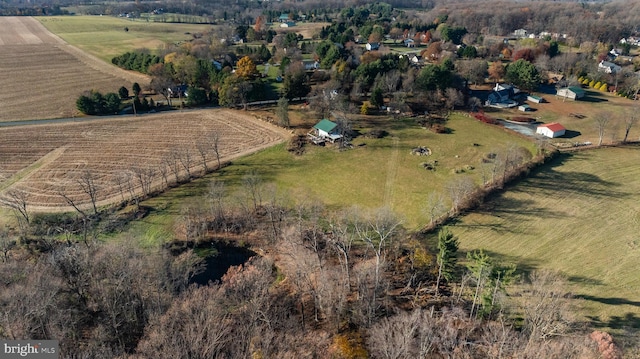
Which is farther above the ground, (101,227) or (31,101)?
(31,101)

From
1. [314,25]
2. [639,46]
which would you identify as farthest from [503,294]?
[314,25]

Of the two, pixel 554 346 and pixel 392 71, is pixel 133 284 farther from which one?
pixel 392 71

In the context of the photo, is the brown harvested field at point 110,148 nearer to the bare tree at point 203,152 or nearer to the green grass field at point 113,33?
the bare tree at point 203,152

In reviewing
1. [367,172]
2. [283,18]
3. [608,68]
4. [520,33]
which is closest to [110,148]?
[367,172]

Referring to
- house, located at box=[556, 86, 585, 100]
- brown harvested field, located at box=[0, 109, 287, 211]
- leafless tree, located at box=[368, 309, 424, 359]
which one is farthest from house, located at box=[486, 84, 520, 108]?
leafless tree, located at box=[368, 309, 424, 359]

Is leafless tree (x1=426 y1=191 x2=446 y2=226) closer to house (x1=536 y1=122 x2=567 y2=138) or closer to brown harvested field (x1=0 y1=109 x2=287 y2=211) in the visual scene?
brown harvested field (x1=0 y1=109 x2=287 y2=211)

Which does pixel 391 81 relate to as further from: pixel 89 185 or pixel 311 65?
pixel 89 185
